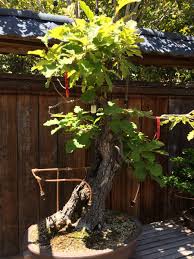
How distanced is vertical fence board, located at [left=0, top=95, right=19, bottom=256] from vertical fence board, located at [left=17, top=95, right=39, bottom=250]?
53 millimetres

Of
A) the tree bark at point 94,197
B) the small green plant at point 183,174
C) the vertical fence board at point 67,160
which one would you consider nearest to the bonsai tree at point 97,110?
the tree bark at point 94,197

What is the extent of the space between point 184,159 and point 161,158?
403mm

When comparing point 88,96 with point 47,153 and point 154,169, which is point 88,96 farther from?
point 47,153

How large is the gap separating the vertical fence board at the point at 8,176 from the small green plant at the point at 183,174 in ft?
5.47

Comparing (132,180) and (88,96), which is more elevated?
(88,96)

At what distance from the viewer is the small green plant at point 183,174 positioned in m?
3.71

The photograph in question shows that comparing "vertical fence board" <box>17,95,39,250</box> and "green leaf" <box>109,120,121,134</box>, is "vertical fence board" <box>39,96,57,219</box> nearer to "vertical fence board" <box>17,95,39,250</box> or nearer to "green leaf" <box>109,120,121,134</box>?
"vertical fence board" <box>17,95,39,250</box>

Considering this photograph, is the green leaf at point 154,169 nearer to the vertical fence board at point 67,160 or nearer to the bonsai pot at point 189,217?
the vertical fence board at point 67,160

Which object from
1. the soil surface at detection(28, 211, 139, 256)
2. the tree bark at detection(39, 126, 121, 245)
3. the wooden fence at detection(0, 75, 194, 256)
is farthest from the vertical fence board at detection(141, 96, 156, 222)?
the tree bark at detection(39, 126, 121, 245)

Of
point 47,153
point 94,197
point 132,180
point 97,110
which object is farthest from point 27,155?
point 132,180

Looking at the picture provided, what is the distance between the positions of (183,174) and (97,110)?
65.9 inches

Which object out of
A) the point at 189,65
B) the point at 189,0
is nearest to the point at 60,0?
the point at 189,0

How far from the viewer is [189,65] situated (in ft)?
14.9

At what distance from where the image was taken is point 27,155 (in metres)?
3.51
